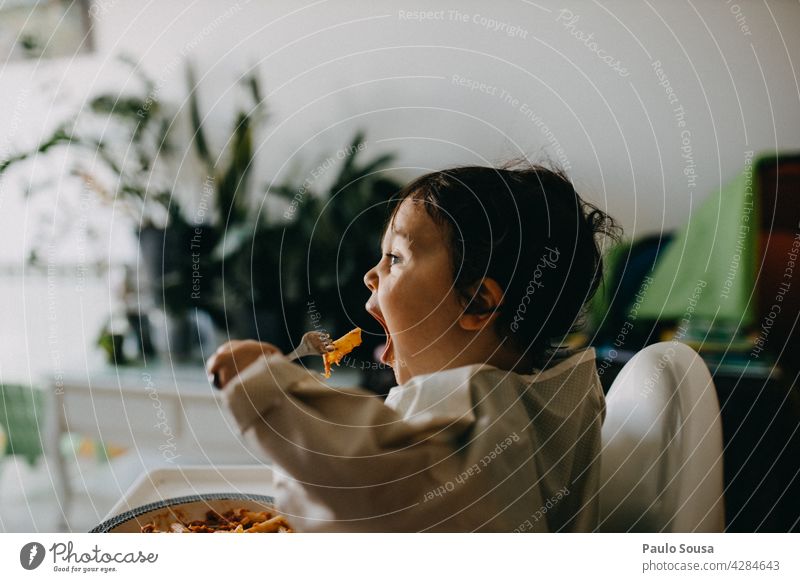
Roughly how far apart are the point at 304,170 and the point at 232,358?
179 millimetres

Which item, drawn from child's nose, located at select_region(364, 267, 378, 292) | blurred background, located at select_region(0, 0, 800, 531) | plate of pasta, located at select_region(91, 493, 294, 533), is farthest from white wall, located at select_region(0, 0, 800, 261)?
plate of pasta, located at select_region(91, 493, 294, 533)

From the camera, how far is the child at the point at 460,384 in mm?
589

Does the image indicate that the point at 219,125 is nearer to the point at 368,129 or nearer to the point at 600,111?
the point at 368,129

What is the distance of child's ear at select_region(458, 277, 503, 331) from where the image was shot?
1.97 feet

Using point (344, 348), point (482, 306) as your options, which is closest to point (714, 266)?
point (482, 306)

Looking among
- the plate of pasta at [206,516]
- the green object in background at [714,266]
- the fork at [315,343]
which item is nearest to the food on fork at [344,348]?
the fork at [315,343]

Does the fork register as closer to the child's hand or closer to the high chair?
the child's hand

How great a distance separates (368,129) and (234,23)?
155mm

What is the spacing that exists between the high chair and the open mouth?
0.65 ft

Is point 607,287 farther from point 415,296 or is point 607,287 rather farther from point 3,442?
point 3,442

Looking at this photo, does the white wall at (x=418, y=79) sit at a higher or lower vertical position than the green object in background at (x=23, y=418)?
higher

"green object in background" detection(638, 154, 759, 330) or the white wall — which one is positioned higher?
the white wall

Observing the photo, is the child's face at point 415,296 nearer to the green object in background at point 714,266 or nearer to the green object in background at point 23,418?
the green object in background at point 714,266
